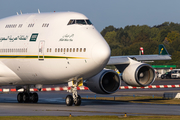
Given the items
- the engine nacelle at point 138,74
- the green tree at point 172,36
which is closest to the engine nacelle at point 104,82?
the engine nacelle at point 138,74

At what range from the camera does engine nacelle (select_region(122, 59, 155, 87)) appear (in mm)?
32469

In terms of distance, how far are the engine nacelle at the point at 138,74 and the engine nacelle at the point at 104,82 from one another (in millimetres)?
1049

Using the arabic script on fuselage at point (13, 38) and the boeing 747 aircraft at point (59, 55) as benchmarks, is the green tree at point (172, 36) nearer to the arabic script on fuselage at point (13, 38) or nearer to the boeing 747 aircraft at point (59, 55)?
the boeing 747 aircraft at point (59, 55)

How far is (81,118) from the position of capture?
21.1m

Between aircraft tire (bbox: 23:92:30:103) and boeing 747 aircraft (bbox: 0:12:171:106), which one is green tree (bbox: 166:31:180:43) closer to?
boeing 747 aircraft (bbox: 0:12:171:106)

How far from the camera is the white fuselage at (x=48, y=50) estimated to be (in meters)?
27.2

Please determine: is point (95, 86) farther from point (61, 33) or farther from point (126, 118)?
point (126, 118)

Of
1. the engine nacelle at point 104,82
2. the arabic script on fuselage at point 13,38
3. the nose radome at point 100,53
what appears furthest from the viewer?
the engine nacelle at point 104,82

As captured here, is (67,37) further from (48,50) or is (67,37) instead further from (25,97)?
(25,97)

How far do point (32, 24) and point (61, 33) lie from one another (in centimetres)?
310

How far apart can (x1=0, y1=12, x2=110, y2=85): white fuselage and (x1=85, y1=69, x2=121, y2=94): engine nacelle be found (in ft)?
10.7

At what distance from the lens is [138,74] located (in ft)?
109

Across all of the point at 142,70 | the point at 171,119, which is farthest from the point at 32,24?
the point at 171,119

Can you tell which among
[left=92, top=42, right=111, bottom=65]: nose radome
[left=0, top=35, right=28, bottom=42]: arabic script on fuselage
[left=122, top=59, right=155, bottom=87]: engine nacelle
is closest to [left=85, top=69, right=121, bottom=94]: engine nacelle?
[left=122, top=59, right=155, bottom=87]: engine nacelle
